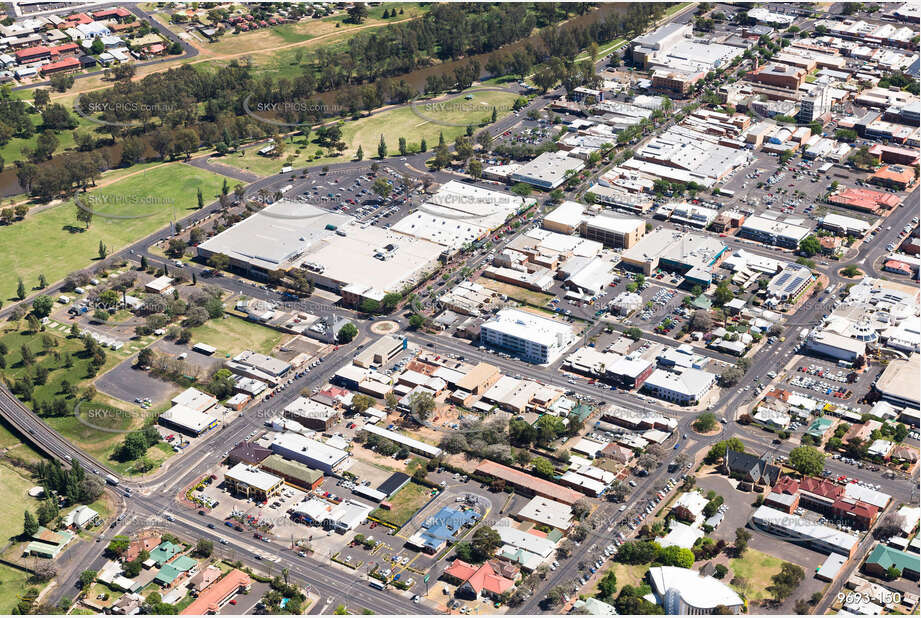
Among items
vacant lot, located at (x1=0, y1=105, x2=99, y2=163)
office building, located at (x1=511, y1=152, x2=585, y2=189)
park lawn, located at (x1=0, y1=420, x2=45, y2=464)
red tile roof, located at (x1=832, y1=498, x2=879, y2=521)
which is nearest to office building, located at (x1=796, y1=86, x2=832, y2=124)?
office building, located at (x1=511, y1=152, x2=585, y2=189)

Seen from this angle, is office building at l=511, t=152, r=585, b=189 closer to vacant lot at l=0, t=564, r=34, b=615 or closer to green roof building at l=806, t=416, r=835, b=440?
green roof building at l=806, t=416, r=835, b=440

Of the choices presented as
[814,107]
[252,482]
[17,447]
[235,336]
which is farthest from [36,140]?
[814,107]

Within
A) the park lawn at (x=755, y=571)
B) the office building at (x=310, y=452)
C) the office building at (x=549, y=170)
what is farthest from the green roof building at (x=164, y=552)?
the office building at (x=549, y=170)

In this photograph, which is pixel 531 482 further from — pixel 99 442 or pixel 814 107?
pixel 814 107

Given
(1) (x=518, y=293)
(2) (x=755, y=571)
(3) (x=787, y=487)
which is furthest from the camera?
(1) (x=518, y=293)

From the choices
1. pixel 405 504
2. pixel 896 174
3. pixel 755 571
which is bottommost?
pixel 755 571

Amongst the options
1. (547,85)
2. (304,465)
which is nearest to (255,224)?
A: (304,465)

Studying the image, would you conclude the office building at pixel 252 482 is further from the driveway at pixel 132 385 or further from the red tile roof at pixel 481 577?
the red tile roof at pixel 481 577
